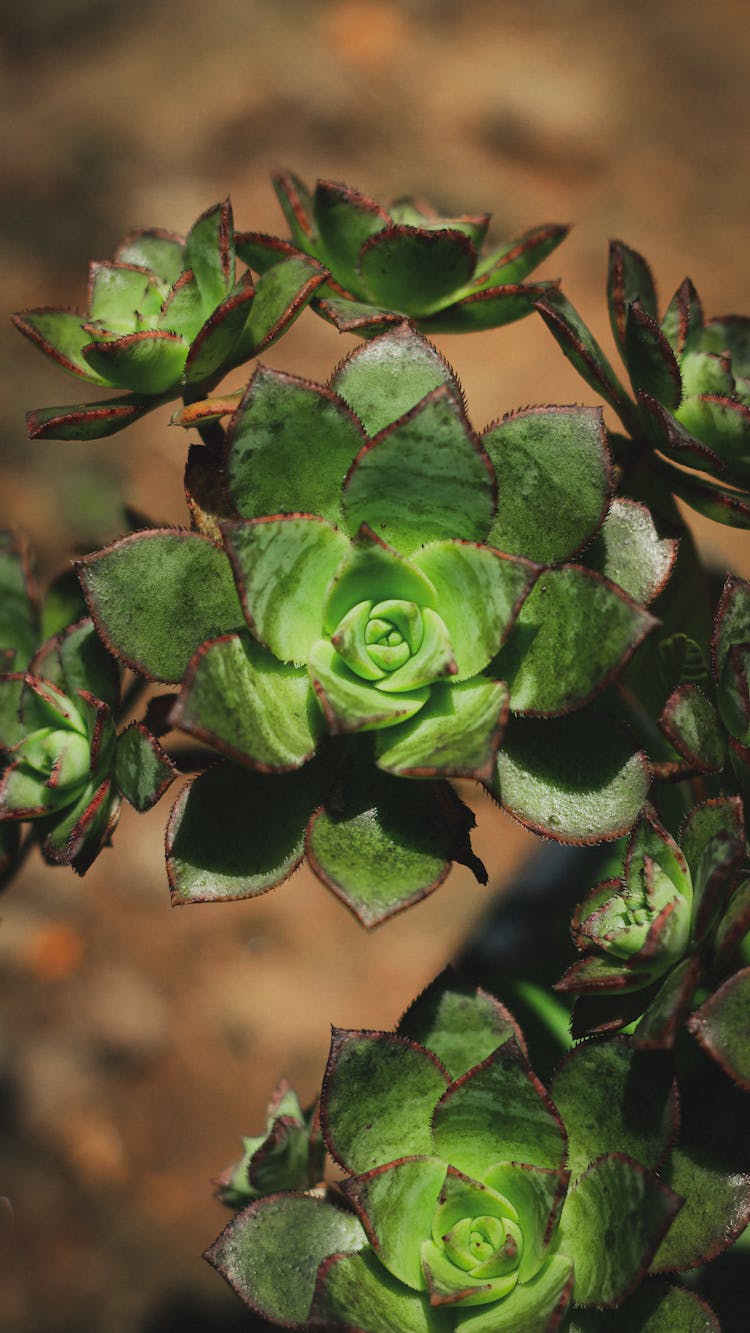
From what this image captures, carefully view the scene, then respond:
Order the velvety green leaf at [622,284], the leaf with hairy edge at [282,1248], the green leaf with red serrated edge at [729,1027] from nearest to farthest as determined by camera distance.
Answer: the green leaf with red serrated edge at [729,1027], the leaf with hairy edge at [282,1248], the velvety green leaf at [622,284]

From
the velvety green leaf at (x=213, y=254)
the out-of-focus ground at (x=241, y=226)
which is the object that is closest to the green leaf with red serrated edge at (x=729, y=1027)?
the velvety green leaf at (x=213, y=254)

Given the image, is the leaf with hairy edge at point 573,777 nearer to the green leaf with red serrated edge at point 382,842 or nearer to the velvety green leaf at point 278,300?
the green leaf with red serrated edge at point 382,842

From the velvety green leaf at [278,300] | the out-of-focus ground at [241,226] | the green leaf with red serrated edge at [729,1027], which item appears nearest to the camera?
the green leaf with red serrated edge at [729,1027]

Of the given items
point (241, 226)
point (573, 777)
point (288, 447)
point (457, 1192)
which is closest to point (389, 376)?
point (288, 447)

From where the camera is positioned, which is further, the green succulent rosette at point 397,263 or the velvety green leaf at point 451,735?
the green succulent rosette at point 397,263

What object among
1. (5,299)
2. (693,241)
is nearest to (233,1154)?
(5,299)

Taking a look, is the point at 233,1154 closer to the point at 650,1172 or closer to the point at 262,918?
the point at 262,918

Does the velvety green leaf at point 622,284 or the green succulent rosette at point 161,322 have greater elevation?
the velvety green leaf at point 622,284

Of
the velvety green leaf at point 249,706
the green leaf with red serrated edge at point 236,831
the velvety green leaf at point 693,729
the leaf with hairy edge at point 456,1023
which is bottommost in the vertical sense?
the leaf with hairy edge at point 456,1023
